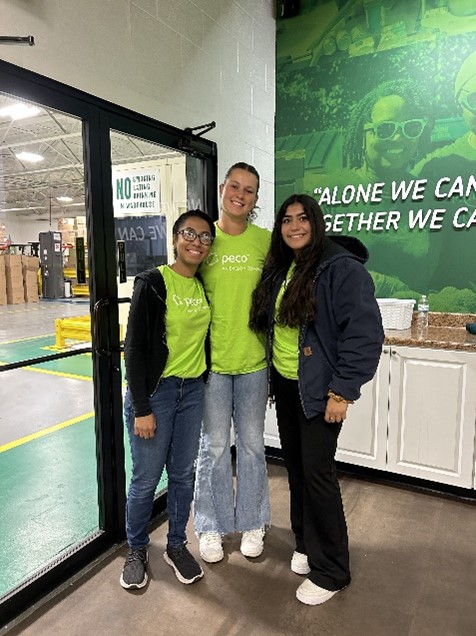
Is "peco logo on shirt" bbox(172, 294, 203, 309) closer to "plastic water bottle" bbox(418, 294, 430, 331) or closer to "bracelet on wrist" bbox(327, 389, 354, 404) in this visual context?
"bracelet on wrist" bbox(327, 389, 354, 404)

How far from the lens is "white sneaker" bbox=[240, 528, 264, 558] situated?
2.24 metres

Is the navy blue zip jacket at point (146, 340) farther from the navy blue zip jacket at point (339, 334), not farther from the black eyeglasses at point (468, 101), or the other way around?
the black eyeglasses at point (468, 101)

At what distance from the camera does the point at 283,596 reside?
198cm

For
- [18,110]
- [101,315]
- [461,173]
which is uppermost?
[18,110]

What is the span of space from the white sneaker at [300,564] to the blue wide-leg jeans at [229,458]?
0.24m

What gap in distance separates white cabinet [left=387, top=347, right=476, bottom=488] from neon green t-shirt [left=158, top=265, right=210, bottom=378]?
145 cm

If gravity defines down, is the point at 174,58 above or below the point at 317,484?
above

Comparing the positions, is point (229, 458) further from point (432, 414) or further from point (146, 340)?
point (432, 414)

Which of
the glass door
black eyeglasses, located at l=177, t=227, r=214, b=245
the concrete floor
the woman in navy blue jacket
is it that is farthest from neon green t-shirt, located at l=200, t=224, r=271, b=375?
the concrete floor

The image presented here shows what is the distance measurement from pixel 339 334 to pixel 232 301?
484mm

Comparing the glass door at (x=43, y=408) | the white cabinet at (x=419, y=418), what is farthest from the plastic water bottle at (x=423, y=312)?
the glass door at (x=43, y=408)

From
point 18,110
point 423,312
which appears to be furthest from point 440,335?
point 18,110

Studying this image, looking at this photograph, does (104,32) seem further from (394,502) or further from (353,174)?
(394,502)

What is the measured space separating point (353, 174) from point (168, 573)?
2.86m
